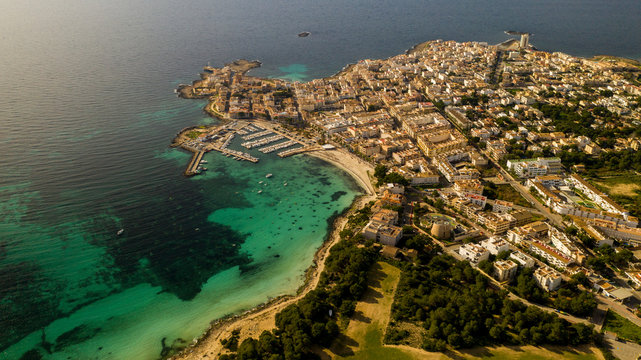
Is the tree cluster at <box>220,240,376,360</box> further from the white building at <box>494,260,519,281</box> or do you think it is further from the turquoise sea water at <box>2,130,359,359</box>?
the white building at <box>494,260,519,281</box>

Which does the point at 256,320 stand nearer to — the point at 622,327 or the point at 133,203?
the point at 133,203

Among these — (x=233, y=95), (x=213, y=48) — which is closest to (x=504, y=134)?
(x=233, y=95)

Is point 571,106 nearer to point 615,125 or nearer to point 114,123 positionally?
point 615,125

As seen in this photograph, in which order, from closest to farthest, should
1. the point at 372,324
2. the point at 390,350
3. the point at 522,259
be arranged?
the point at 390,350
the point at 372,324
the point at 522,259

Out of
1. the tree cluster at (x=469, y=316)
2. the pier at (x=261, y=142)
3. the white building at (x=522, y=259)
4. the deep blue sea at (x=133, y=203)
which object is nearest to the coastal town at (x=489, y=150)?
the white building at (x=522, y=259)

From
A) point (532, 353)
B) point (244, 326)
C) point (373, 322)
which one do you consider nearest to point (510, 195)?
point (532, 353)

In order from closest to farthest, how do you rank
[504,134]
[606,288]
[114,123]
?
[606,288] → [504,134] → [114,123]

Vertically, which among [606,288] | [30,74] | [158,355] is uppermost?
[30,74]
